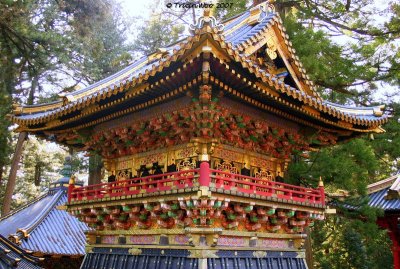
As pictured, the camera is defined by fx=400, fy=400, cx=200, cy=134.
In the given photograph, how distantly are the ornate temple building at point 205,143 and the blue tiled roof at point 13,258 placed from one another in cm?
155

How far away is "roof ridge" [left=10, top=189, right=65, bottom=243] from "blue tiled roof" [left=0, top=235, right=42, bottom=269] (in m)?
3.47

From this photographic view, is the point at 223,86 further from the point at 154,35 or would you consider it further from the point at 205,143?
the point at 154,35

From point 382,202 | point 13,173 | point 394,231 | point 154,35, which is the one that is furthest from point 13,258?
point 154,35

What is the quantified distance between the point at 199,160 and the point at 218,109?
3.98ft

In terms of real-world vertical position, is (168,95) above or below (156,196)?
above

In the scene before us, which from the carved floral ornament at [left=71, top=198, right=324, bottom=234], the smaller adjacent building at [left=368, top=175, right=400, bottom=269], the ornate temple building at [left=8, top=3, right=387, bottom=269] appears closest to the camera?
the ornate temple building at [left=8, top=3, right=387, bottom=269]

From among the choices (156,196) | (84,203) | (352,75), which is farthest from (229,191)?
(352,75)

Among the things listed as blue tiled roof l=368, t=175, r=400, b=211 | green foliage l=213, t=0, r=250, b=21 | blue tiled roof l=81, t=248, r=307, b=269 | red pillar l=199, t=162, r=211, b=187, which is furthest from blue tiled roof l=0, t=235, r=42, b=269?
blue tiled roof l=368, t=175, r=400, b=211

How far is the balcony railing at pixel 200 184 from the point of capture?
786cm

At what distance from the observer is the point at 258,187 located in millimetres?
9266

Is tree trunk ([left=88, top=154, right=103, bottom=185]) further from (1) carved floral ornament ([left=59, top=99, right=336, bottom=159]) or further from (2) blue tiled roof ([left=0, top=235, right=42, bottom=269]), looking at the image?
(2) blue tiled roof ([left=0, top=235, right=42, bottom=269])

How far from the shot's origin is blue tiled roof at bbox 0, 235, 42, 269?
8.30m

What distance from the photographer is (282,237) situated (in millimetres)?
10148

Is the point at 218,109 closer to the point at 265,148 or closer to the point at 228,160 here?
the point at 228,160
